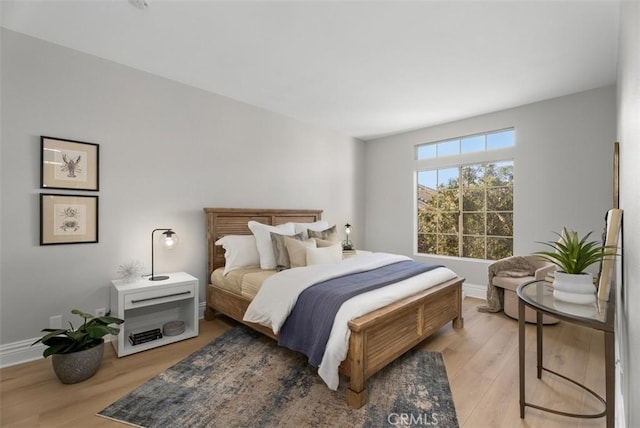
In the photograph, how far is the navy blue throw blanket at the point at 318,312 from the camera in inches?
78.7

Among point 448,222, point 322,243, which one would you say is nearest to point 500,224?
point 448,222

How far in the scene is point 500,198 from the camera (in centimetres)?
418

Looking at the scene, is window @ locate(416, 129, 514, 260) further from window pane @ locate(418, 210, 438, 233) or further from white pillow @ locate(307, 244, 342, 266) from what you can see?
white pillow @ locate(307, 244, 342, 266)

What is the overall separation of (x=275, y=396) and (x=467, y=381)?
4.60ft

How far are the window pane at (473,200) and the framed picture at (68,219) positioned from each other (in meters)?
4.71

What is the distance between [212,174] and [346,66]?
1.96m

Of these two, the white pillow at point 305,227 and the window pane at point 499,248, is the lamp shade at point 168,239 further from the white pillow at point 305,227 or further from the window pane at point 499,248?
the window pane at point 499,248

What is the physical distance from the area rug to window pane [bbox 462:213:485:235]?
250cm


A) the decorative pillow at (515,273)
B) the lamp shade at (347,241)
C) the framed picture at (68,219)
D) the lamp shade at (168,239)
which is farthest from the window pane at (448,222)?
the framed picture at (68,219)

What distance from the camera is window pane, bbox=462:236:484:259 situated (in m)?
4.36

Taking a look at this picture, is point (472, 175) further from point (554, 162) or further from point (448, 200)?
point (554, 162)

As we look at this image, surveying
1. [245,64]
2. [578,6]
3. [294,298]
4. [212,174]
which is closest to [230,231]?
[212,174]

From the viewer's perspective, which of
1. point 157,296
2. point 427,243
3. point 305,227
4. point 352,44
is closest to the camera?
point 352,44

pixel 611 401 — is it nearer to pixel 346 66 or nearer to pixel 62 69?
pixel 346 66
